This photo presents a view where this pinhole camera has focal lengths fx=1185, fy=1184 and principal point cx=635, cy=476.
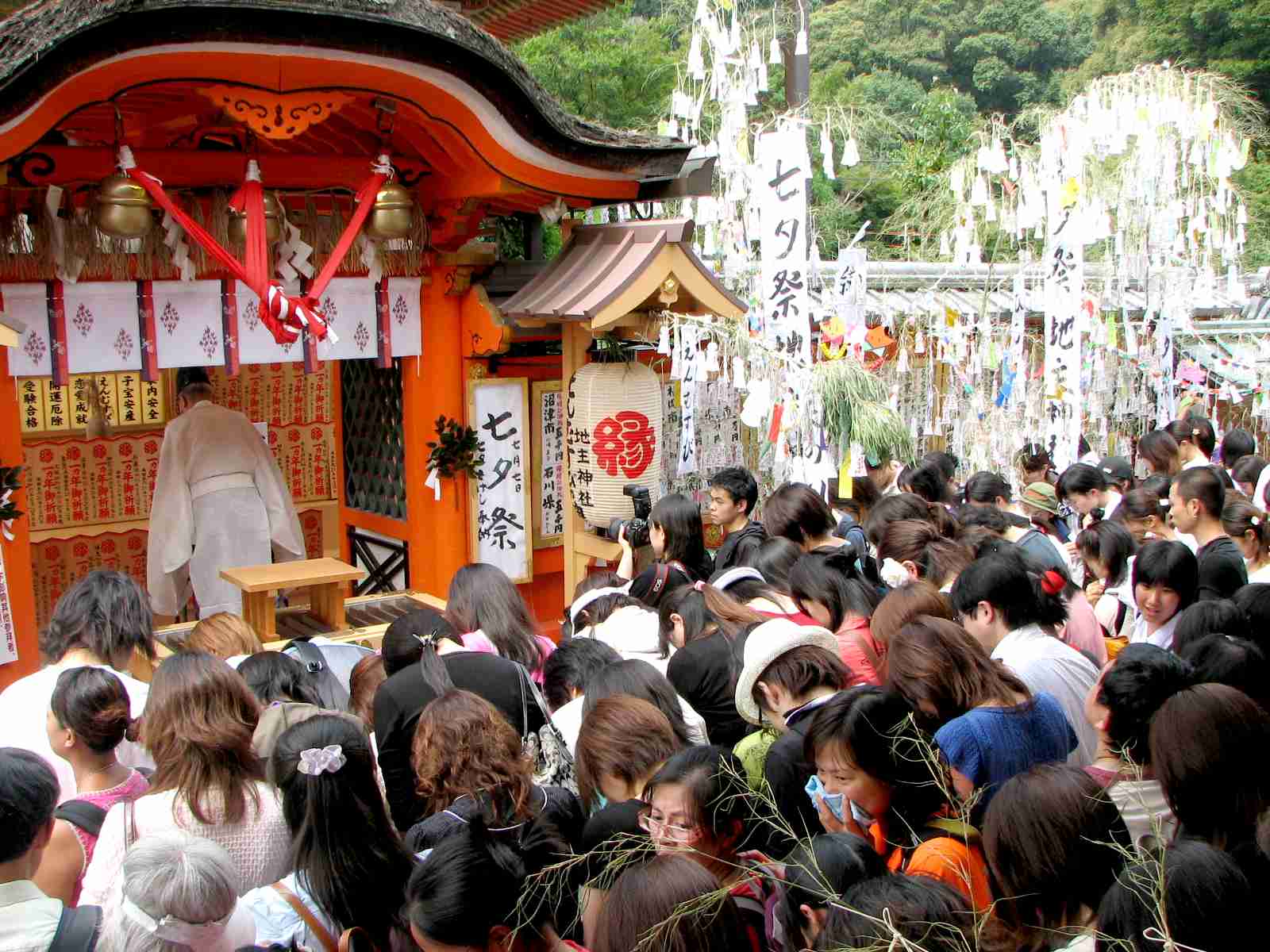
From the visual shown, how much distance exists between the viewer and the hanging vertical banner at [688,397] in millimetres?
8750

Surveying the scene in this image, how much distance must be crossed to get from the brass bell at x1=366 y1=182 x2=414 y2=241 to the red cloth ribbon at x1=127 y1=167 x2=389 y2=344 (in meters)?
0.45

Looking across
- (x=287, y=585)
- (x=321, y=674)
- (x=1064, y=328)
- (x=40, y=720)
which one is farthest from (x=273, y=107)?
(x=1064, y=328)

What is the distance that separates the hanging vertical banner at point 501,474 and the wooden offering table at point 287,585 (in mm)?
1185

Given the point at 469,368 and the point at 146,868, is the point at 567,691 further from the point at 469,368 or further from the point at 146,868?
the point at 469,368

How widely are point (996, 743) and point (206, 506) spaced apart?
663 cm

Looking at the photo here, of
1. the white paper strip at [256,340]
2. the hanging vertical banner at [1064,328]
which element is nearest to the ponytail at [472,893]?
the white paper strip at [256,340]

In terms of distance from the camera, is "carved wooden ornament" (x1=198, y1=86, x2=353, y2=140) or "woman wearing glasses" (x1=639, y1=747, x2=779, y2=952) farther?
"carved wooden ornament" (x1=198, y1=86, x2=353, y2=140)

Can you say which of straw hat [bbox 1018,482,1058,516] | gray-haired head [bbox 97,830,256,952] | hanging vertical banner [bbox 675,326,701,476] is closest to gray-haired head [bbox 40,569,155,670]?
gray-haired head [bbox 97,830,256,952]

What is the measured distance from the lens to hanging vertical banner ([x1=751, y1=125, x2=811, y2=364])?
26.1 ft

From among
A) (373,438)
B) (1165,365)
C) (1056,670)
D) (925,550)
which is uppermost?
(1165,365)

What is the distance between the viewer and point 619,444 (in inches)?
332

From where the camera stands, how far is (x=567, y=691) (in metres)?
4.40

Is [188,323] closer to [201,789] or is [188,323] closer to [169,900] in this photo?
[201,789]

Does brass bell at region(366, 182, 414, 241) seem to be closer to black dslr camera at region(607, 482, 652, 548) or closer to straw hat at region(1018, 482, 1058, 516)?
black dslr camera at region(607, 482, 652, 548)
